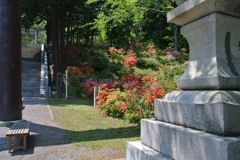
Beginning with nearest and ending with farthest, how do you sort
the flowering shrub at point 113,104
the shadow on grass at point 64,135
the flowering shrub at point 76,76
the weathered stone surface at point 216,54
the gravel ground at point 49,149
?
1. the weathered stone surface at point 216,54
2. the gravel ground at point 49,149
3. the shadow on grass at point 64,135
4. the flowering shrub at point 113,104
5. the flowering shrub at point 76,76

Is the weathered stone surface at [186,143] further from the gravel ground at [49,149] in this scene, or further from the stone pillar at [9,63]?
the stone pillar at [9,63]

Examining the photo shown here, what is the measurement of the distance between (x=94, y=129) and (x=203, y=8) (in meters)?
5.46

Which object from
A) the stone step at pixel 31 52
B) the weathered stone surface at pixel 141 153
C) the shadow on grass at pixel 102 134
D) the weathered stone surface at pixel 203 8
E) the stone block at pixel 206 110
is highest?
the stone step at pixel 31 52

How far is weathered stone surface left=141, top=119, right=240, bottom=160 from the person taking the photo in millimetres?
2674

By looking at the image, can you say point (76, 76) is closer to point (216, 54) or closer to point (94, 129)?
point (94, 129)

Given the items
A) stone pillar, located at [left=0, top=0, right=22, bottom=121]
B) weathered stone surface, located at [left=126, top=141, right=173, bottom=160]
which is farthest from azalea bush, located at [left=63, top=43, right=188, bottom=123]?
weathered stone surface, located at [left=126, top=141, right=173, bottom=160]

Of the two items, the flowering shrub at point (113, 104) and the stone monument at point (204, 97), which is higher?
the stone monument at point (204, 97)

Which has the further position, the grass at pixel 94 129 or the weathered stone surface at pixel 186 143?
the grass at pixel 94 129

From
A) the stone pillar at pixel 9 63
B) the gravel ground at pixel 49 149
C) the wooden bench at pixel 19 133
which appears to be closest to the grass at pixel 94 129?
the gravel ground at pixel 49 149

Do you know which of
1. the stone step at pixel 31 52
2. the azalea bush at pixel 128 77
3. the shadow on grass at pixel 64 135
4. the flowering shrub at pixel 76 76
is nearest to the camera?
the shadow on grass at pixel 64 135

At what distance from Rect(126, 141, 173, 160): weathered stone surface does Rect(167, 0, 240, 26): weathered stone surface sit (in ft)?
6.00

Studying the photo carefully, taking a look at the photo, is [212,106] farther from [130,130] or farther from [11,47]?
[11,47]

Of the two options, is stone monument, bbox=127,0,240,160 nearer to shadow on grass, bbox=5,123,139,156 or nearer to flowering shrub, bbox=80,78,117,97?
shadow on grass, bbox=5,123,139,156

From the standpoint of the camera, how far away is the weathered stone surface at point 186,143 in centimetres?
267
